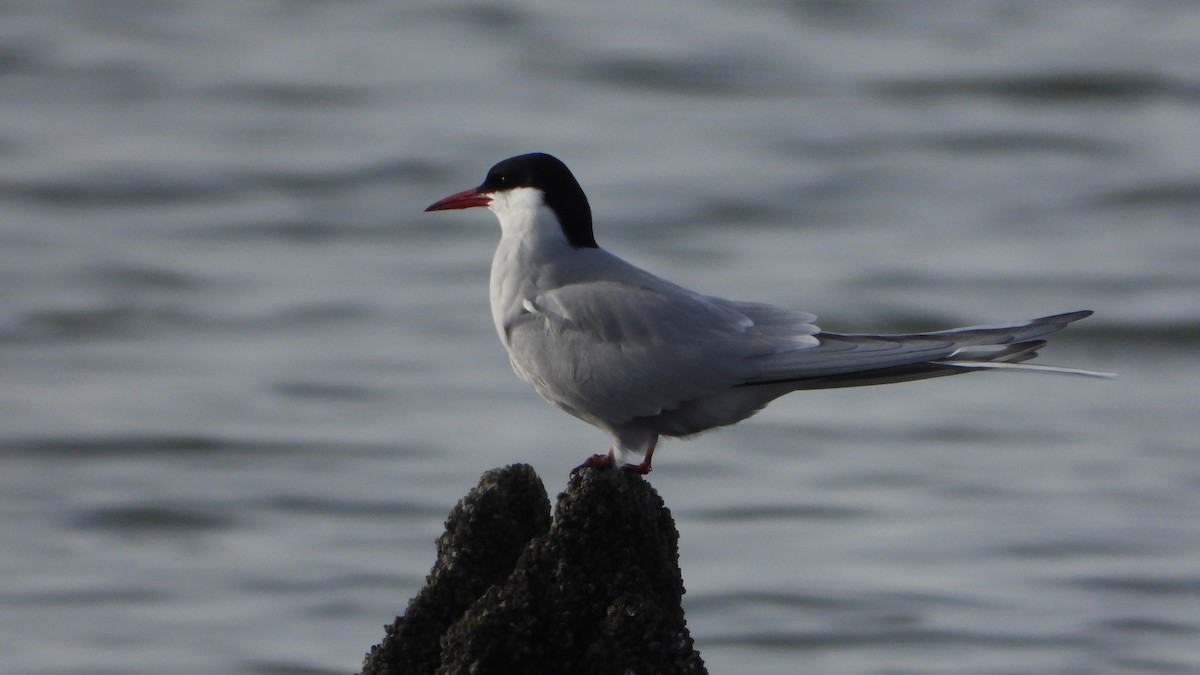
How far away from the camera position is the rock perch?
5152 millimetres

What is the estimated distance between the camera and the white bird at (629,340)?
618 centimetres

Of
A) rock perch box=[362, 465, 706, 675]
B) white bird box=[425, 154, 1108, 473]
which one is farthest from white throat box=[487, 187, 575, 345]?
rock perch box=[362, 465, 706, 675]

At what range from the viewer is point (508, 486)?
5.41 m

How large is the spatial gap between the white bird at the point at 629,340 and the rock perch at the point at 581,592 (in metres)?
0.76

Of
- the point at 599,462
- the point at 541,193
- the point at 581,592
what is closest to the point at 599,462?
the point at 599,462

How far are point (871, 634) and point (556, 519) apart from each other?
648 cm

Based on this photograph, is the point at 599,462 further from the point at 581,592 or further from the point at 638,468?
the point at 581,592

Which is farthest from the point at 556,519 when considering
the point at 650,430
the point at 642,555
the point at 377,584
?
the point at 377,584

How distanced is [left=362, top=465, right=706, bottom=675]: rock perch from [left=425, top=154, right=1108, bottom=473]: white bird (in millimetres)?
764

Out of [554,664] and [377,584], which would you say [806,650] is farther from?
[554,664]

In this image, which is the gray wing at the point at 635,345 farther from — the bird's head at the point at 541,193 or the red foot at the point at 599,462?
the red foot at the point at 599,462

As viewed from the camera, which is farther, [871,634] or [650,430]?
[871,634]

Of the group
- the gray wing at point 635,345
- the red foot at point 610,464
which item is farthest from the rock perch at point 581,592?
the gray wing at point 635,345

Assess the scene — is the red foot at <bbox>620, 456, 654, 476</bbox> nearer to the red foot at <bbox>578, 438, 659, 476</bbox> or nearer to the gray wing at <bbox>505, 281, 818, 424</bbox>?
the red foot at <bbox>578, 438, 659, 476</bbox>
